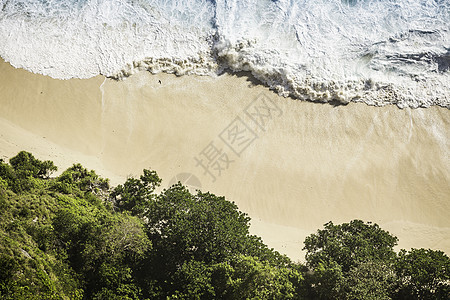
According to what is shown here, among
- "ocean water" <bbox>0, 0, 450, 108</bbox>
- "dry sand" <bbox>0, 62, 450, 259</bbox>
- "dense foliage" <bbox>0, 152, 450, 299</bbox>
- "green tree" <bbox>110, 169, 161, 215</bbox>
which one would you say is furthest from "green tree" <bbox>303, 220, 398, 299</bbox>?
"ocean water" <bbox>0, 0, 450, 108</bbox>

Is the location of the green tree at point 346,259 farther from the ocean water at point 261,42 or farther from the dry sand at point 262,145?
the ocean water at point 261,42

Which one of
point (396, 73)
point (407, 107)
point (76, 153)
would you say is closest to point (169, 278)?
point (76, 153)

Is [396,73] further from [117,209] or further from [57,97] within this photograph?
[57,97]

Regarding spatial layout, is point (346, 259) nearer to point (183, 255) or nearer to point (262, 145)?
point (183, 255)

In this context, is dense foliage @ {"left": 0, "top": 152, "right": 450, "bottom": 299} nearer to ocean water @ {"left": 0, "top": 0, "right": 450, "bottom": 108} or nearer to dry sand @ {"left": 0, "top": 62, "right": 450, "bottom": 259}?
dry sand @ {"left": 0, "top": 62, "right": 450, "bottom": 259}

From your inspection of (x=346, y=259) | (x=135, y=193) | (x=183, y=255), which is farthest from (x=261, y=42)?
(x=183, y=255)
